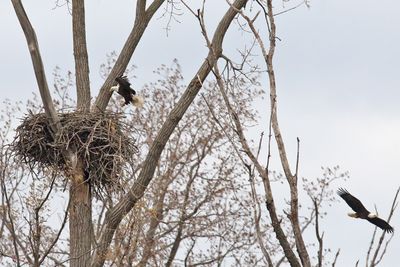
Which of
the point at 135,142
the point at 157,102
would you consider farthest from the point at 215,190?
the point at 135,142

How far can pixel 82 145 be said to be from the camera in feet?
31.0

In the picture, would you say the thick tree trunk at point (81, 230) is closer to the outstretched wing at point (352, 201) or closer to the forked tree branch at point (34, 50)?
the forked tree branch at point (34, 50)

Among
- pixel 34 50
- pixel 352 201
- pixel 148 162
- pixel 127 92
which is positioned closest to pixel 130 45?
pixel 127 92

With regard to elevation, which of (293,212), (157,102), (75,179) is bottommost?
(293,212)

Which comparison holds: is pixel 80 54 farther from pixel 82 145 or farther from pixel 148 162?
pixel 82 145

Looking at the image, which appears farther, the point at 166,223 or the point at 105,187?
the point at 166,223

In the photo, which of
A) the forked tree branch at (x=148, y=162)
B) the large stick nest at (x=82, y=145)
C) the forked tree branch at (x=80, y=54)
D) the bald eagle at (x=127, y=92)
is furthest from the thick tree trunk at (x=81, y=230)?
the forked tree branch at (x=80, y=54)

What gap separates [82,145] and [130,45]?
2.96 meters

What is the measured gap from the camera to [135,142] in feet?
33.0

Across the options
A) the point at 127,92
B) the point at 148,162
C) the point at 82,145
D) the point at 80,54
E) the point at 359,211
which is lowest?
the point at 359,211

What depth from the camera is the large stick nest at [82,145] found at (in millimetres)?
9516

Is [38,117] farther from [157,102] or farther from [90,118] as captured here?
[157,102]

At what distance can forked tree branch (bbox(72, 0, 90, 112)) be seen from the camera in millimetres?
11648

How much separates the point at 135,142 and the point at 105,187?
533 mm
